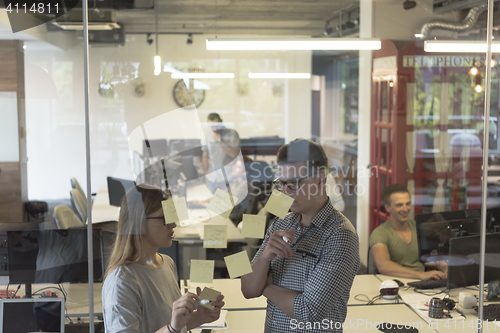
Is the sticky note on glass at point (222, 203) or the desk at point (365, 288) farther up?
the sticky note on glass at point (222, 203)

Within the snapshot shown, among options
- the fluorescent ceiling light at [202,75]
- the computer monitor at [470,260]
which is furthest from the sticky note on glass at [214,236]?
the computer monitor at [470,260]

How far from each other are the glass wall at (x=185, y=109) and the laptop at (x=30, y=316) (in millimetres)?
81

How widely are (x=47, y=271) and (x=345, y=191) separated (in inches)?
67.9

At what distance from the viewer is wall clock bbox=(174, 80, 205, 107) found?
8.11ft

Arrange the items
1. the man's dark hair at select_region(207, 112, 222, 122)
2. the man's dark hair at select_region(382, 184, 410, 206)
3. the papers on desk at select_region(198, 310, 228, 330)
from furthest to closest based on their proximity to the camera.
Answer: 1. the man's dark hair at select_region(382, 184, 410, 206)
2. the man's dark hair at select_region(207, 112, 222, 122)
3. the papers on desk at select_region(198, 310, 228, 330)

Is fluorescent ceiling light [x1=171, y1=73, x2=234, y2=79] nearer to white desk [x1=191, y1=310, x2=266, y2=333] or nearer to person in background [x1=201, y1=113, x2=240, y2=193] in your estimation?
person in background [x1=201, y1=113, x2=240, y2=193]

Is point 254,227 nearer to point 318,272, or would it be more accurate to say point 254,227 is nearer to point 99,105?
point 318,272

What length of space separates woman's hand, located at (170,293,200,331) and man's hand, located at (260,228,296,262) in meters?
0.32

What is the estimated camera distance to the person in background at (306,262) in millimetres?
1662

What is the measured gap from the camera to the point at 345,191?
2.91 meters

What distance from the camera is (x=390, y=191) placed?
332 centimetres

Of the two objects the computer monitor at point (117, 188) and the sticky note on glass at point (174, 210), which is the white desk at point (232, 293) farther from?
the computer monitor at point (117, 188)

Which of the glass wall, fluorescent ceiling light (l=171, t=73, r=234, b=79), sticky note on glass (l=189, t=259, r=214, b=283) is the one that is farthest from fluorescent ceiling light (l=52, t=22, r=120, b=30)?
sticky note on glass (l=189, t=259, r=214, b=283)

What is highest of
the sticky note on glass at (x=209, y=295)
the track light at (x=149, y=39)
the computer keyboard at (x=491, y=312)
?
the track light at (x=149, y=39)
